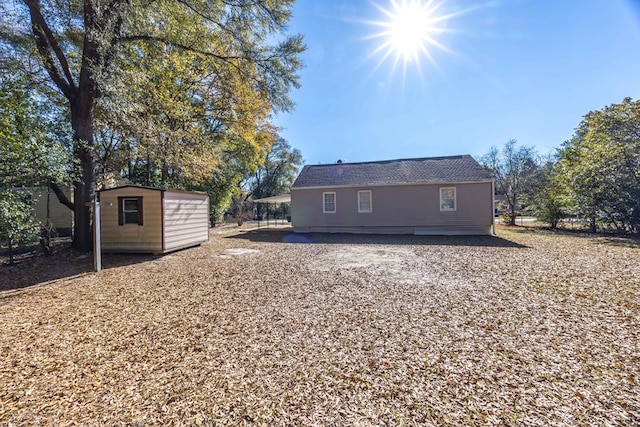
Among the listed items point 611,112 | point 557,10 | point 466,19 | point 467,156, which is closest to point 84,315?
point 466,19

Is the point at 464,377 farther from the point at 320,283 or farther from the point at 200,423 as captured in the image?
the point at 320,283

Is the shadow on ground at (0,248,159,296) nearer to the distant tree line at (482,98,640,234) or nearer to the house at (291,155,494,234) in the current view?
the house at (291,155,494,234)

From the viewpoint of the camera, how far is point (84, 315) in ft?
12.5

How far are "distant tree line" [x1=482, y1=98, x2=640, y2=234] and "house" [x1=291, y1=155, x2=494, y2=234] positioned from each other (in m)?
5.16

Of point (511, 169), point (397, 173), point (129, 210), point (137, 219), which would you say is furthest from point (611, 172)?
point (129, 210)

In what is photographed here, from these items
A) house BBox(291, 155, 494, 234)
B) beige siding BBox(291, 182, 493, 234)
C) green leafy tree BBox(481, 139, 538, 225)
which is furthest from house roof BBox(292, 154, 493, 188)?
green leafy tree BBox(481, 139, 538, 225)

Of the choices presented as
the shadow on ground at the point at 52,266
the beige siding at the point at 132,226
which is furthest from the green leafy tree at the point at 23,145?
the shadow on ground at the point at 52,266

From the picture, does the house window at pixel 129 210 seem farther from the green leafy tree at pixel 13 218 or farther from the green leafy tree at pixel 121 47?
the green leafy tree at pixel 13 218

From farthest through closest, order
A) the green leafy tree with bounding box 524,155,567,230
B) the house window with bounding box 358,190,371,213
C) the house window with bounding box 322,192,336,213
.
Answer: the green leafy tree with bounding box 524,155,567,230 < the house window with bounding box 322,192,336,213 < the house window with bounding box 358,190,371,213

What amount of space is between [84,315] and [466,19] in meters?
12.4

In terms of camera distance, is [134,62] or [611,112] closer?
[134,62]

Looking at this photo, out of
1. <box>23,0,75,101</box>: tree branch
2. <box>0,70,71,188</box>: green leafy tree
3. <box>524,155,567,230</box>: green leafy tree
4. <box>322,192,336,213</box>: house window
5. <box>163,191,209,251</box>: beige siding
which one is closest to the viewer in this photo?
<box>0,70,71,188</box>: green leafy tree

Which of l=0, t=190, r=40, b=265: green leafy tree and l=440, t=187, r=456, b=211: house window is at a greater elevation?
l=440, t=187, r=456, b=211: house window

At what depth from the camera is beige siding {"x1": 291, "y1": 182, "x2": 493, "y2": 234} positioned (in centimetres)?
1233
